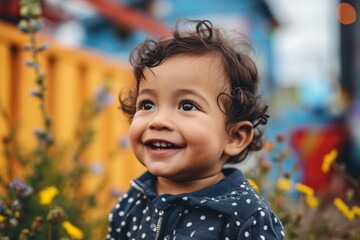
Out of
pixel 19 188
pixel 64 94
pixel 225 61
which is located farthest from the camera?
pixel 64 94

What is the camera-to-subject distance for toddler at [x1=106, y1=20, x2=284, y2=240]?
1.41 metres

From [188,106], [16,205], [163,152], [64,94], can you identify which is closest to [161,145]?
[163,152]

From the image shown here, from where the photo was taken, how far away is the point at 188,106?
56.9 inches

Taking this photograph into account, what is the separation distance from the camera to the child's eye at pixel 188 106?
4.74 ft

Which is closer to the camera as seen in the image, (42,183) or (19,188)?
(19,188)

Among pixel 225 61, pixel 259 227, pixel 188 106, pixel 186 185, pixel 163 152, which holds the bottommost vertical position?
pixel 259 227

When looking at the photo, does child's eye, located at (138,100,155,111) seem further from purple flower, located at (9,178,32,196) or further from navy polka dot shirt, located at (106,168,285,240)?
purple flower, located at (9,178,32,196)

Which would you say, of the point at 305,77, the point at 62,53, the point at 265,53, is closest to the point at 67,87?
the point at 62,53

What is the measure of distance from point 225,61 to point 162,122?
0.27m

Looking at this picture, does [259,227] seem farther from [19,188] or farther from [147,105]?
[19,188]

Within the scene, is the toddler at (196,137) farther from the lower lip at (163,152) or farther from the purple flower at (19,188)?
the purple flower at (19,188)

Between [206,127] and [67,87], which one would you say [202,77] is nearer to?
[206,127]

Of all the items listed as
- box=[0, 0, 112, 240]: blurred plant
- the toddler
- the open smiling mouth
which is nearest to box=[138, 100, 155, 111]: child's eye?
the toddler

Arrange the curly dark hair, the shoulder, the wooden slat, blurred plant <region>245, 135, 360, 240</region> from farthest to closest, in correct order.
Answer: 1. the wooden slat
2. blurred plant <region>245, 135, 360, 240</region>
3. the curly dark hair
4. the shoulder
